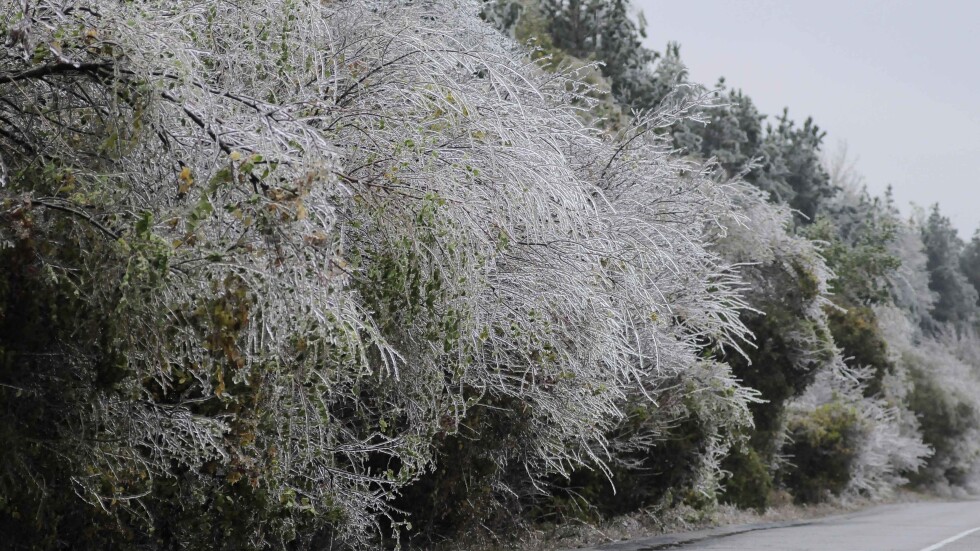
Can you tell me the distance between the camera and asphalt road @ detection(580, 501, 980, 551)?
1391 centimetres

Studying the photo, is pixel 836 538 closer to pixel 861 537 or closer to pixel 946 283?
pixel 861 537

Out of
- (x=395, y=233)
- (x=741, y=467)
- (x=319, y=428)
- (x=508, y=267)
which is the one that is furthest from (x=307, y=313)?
(x=741, y=467)

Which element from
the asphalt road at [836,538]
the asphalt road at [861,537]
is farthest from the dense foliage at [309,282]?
the asphalt road at [861,537]

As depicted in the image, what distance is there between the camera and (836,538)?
51.2 ft

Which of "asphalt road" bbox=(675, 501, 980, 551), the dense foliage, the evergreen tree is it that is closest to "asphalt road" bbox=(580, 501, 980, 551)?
"asphalt road" bbox=(675, 501, 980, 551)

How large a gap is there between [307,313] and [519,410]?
514cm

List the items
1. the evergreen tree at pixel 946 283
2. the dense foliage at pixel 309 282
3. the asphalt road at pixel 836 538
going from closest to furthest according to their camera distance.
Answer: the dense foliage at pixel 309 282 < the asphalt road at pixel 836 538 < the evergreen tree at pixel 946 283

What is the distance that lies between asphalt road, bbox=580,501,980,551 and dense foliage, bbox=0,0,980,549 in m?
1.25

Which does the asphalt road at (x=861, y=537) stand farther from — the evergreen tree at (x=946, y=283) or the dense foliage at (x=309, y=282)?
the evergreen tree at (x=946, y=283)

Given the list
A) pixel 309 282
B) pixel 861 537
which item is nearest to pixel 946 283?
pixel 861 537

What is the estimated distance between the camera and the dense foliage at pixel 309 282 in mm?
6391

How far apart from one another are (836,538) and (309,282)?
11.4 m

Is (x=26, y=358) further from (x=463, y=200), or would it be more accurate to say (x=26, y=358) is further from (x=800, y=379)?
(x=800, y=379)

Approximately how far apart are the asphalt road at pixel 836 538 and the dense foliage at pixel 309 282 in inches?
49.3
